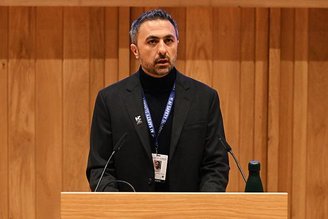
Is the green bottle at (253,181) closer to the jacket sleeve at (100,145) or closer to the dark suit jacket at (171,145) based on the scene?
the dark suit jacket at (171,145)

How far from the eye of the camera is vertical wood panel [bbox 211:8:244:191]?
4.30 m

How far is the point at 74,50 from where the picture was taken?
4289 millimetres

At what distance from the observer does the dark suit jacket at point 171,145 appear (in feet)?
9.61

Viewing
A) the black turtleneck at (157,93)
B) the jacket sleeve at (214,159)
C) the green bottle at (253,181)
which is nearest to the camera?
the green bottle at (253,181)

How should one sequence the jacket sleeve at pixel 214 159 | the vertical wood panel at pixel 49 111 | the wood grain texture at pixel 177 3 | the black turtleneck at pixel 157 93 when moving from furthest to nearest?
the vertical wood panel at pixel 49 111
the wood grain texture at pixel 177 3
the black turtleneck at pixel 157 93
the jacket sleeve at pixel 214 159

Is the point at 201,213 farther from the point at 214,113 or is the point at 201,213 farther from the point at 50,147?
the point at 50,147

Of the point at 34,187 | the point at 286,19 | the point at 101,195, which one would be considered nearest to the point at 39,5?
the point at 34,187

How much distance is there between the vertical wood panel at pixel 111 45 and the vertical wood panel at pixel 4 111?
0.61 metres

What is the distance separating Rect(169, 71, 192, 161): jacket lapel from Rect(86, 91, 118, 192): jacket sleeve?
10.5 inches

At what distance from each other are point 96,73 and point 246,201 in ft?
7.43

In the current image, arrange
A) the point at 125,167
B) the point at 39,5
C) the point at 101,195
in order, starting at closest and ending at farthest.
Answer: the point at 101,195 < the point at 125,167 < the point at 39,5

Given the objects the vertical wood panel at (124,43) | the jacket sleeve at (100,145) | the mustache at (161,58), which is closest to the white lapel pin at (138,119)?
the jacket sleeve at (100,145)

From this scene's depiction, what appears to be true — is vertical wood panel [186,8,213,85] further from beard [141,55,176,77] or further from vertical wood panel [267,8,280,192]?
beard [141,55,176,77]

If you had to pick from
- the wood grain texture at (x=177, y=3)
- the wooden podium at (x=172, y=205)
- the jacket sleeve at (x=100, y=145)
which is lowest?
the wooden podium at (x=172, y=205)
